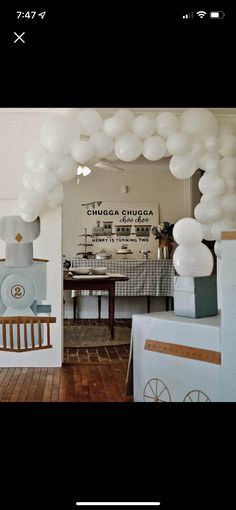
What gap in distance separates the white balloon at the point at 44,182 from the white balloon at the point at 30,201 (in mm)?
49

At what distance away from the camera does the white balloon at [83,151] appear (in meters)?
2.78

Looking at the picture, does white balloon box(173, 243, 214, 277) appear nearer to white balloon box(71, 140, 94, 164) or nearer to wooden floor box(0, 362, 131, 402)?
wooden floor box(0, 362, 131, 402)

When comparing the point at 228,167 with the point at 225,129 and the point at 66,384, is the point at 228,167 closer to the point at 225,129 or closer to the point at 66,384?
the point at 225,129

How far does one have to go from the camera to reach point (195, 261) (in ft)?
7.13

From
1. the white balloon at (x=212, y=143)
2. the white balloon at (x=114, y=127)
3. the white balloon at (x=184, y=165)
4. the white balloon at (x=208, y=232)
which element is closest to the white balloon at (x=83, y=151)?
the white balloon at (x=114, y=127)

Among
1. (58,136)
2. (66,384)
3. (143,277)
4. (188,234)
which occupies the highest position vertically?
(58,136)

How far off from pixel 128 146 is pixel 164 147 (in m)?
0.20

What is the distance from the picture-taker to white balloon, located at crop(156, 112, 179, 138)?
258 cm

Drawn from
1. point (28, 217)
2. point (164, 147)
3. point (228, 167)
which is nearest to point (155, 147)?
point (164, 147)

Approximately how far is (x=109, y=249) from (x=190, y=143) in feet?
10.8

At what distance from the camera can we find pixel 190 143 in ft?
8.61

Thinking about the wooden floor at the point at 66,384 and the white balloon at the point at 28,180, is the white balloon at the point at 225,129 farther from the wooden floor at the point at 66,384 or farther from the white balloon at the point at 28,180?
the wooden floor at the point at 66,384

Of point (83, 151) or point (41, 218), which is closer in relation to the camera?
point (83, 151)
